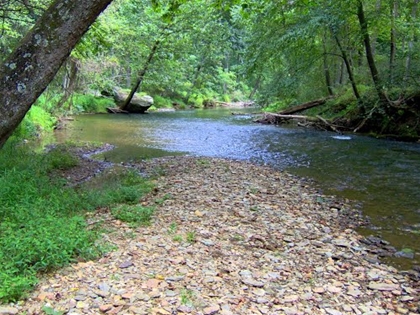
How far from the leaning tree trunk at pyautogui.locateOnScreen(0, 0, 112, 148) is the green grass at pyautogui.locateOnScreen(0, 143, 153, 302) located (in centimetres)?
121

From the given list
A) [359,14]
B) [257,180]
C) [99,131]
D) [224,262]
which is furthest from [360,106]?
[224,262]

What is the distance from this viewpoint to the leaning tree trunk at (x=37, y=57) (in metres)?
3.63

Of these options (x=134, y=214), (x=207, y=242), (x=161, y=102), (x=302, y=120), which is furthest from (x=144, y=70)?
(x=207, y=242)

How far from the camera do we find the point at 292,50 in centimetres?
1656

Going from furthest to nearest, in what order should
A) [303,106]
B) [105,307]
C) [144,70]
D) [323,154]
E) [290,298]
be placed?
[144,70], [303,106], [323,154], [290,298], [105,307]

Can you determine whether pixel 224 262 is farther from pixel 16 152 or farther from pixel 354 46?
pixel 354 46

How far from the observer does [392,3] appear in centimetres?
1484

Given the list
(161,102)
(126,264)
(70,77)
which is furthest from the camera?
(161,102)

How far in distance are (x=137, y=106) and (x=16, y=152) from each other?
2099cm

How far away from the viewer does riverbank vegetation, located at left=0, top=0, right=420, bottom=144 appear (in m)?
14.5

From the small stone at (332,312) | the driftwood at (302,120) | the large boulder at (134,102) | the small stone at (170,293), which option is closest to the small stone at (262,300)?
the small stone at (332,312)

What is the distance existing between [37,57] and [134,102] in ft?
87.1

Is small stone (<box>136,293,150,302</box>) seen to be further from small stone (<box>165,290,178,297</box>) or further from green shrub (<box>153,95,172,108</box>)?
green shrub (<box>153,95,172,108</box>)

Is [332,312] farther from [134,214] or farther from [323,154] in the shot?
[323,154]
